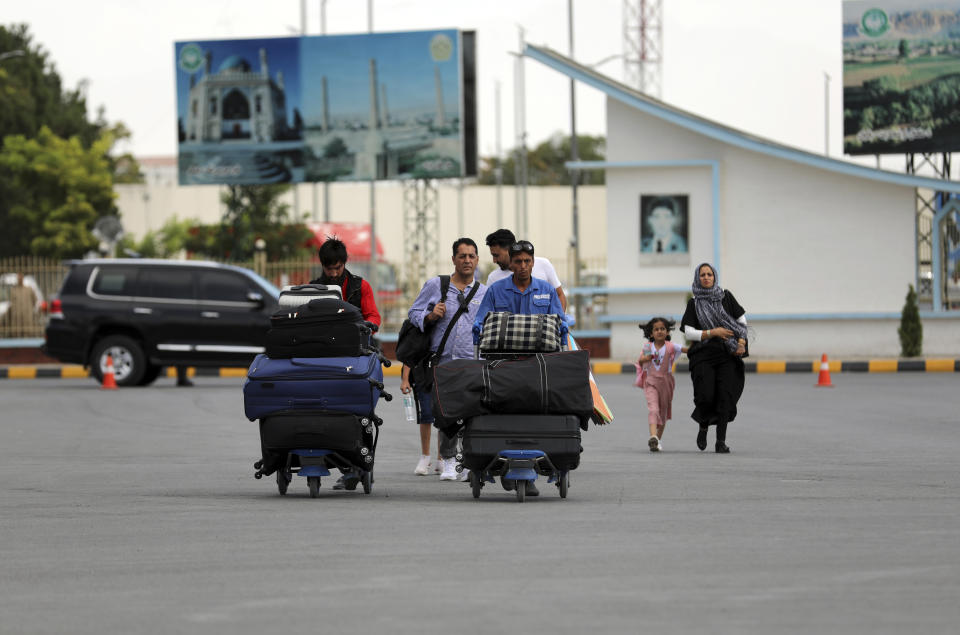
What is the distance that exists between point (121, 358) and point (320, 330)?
1611 cm

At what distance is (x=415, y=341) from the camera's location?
11938mm

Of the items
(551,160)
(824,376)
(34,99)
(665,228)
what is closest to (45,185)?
(34,99)

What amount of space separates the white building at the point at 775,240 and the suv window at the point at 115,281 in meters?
9.68

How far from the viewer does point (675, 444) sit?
15805 millimetres

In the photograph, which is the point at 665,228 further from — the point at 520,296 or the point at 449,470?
the point at 520,296

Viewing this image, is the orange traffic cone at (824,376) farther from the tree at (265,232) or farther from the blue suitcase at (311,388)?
the tree at (265,232)

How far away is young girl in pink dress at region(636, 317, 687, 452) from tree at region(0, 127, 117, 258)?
44.1 m

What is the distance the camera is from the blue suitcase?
10.6 m

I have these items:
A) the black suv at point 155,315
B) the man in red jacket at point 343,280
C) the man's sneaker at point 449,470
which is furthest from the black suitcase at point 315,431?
the black suv at point 155,315

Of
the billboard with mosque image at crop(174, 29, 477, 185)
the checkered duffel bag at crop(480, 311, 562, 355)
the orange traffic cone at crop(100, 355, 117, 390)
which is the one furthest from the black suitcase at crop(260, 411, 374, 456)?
the billboard with mosque image at crop(174, 29, 477, 185)

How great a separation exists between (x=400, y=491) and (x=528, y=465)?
1.31 metres

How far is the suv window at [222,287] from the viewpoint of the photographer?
26.0m

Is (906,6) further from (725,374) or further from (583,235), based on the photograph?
(583,235)

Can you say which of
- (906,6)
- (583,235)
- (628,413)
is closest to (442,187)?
(583,235)
